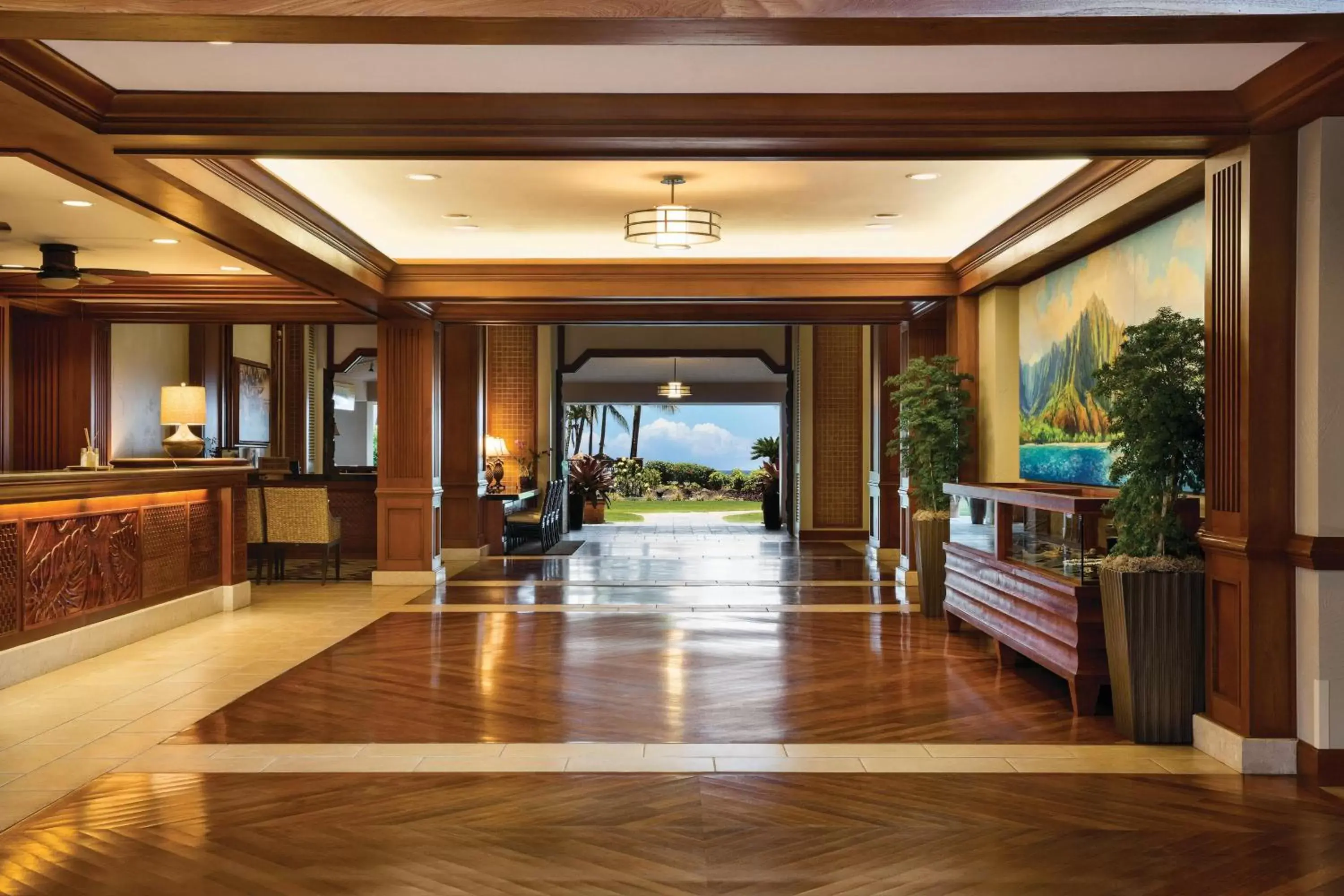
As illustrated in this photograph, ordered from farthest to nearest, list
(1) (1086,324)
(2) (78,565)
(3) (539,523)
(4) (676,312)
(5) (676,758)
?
1. (3) (539,523)
2. (4) (676,312)
3. (1) (1086,324)
4. (2) (78,565)
5. (5) (676,758)

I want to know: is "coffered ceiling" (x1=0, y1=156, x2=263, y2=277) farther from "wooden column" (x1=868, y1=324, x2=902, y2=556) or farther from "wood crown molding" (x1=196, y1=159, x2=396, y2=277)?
"wooden column" (x1=868, y1=324, x2=902, y2=556)

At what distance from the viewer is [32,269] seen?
7375mm

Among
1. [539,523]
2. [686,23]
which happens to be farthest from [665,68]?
[539,523]

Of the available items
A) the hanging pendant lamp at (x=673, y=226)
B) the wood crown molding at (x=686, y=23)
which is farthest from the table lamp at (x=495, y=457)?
the wood crown molding at (x=686, y=23)

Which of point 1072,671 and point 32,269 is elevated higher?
point 32,269

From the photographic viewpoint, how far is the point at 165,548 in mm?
7363

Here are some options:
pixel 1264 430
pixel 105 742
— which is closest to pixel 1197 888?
pixel 1264 430

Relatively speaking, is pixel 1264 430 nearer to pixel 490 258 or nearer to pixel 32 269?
pixel 490 258

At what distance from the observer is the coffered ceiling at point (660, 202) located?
593 centimetres

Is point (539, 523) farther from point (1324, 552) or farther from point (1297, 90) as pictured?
point (1297, 90)

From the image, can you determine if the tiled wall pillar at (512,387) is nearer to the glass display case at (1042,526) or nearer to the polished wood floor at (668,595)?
the polished wood floor at (668,595)

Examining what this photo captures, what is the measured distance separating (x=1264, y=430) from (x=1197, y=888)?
1.80 meters

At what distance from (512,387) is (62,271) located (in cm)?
760

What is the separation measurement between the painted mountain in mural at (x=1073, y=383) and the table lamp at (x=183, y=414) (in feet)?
19.6
